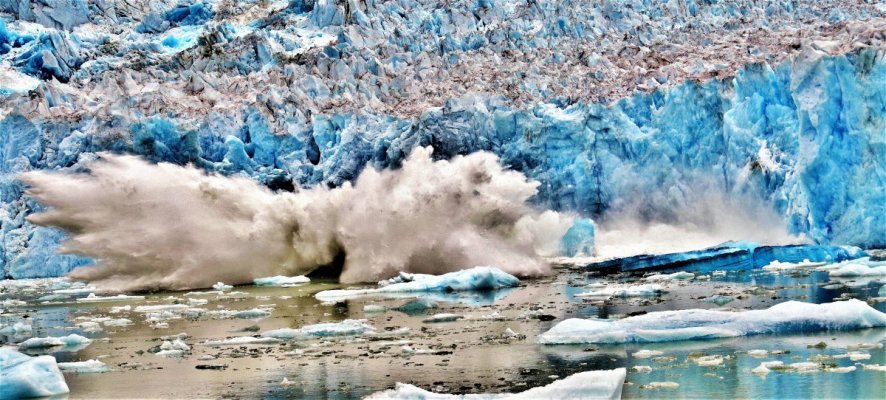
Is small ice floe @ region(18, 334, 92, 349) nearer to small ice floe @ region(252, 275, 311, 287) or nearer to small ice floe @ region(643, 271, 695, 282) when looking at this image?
small ice floe @ region(252, 275, 311, 287)

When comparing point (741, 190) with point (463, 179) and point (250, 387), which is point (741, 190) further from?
point (250, 387)

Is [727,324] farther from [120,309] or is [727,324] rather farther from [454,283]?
[120,309]

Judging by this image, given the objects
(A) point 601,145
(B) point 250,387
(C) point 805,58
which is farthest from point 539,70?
(B) point 250,387

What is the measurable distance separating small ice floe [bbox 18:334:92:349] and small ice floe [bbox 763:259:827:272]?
958 cm

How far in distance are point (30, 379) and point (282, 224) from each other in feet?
37.6

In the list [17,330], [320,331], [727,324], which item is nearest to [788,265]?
[727,324]

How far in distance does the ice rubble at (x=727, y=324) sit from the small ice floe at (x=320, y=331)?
2.25 m

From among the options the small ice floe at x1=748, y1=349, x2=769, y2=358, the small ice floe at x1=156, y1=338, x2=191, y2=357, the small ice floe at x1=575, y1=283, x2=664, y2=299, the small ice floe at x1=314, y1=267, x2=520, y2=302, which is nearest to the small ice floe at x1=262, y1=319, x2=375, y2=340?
the small ice floe at x1=156, y1=338, x2=191, y2=357

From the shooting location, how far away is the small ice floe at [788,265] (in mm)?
16078

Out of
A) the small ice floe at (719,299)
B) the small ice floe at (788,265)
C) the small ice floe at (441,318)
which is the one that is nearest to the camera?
the small ice floe at (719,299)

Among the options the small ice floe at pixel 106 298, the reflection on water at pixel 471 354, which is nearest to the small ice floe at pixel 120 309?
the reflection on water at pixel 471 354

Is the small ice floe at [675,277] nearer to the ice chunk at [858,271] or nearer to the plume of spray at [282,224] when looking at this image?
the ice chunk at [858,271]

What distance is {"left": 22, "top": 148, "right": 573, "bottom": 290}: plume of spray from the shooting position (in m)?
→ 18.2

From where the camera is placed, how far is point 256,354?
9.69 metres
